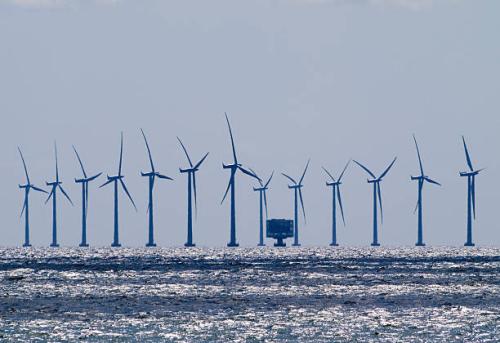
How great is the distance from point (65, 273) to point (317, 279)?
33.3 metres

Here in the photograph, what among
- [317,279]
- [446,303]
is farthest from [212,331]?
[317,279]

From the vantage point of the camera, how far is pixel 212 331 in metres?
71.8

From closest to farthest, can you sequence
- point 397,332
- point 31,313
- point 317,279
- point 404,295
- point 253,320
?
point 397,332
point 253,320
point 31,313
point 404,295
point 317,279

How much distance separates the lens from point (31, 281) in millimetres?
133125

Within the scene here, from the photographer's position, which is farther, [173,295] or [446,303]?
[173,295]

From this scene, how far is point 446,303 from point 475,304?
74.0 inches

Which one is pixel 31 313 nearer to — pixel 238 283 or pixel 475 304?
pixel 475 304

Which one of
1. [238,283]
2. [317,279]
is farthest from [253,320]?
[317,279]

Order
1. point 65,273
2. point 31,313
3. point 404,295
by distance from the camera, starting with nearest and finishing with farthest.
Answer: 1. point 31,313
2. point 404,295
3. point 65,273

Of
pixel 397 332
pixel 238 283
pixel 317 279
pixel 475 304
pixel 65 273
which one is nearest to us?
pixel 397 332

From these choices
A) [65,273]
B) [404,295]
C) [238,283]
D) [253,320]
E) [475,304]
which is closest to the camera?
[253,320]

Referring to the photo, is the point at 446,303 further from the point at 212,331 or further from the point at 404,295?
the point at 212,331

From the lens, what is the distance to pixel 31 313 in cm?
8588

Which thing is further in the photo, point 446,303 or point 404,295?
point 404,295
